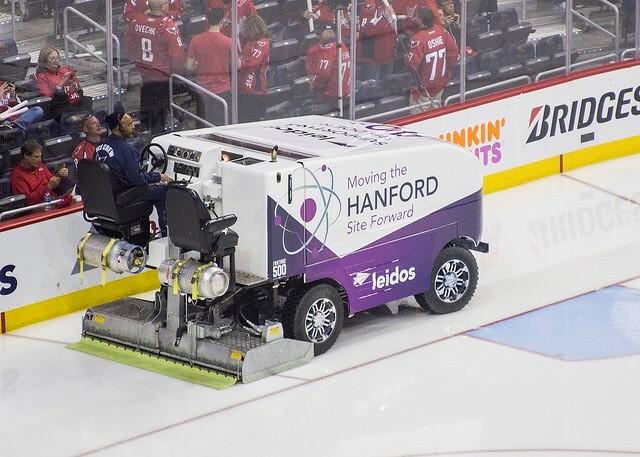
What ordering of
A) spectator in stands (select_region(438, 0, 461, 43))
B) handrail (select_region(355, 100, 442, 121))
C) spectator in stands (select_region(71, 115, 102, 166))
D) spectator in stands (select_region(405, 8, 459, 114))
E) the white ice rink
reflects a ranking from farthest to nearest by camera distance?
spectator in stands (select_region(438, 0, 461, 43)), spectator in stands (select_region(405, 8, 459, 114)), handrail (select_region(355, 100, 442, 121)), spectator in stands (select_region(71, 115, 102, 166)), the white ice rink

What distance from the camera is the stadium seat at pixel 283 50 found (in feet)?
32.7

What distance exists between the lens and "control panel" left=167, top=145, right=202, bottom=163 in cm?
780

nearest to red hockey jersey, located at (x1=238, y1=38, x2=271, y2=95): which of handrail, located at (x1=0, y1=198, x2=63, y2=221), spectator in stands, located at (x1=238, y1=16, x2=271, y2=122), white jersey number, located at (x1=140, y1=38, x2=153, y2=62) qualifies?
spectator in stands, located at (x1=238, y1=16, x2=271, y2=122)

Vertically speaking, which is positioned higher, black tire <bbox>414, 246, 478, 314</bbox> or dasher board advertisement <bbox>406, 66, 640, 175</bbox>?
dasher board advertisement <bbox>406, 66, 640, 175</bbox>

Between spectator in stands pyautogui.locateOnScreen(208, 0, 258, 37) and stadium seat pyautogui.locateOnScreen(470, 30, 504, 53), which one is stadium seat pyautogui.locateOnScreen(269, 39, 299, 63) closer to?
spectator in stands pyautogui.locateOnScreen(208, 0, 258, 37)

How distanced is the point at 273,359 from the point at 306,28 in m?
3.22

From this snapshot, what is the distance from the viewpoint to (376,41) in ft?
34.8

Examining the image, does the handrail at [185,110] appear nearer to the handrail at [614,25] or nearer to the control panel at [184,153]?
the control panel at [184,153]

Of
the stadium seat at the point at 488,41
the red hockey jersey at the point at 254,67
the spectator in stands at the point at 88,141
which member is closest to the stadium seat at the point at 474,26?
the stadium seat at the point at 488,41

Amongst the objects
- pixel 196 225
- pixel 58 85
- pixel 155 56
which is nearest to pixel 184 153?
pixel 196 225

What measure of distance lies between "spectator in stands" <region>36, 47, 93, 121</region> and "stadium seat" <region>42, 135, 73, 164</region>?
0.15 m

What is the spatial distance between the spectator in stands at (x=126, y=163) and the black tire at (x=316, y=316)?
35.9 inches

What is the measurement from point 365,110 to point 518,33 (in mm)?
1763

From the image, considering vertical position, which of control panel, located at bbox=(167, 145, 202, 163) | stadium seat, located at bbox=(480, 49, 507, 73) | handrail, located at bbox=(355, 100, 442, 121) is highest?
control panel, located at bbox=(167, 145, 202, 163)
